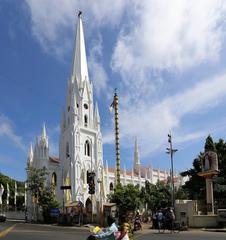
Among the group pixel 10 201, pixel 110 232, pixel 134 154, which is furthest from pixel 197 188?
pixel 134 154

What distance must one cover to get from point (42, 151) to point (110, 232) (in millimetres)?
75967

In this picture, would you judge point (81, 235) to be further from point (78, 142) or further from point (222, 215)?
point (78, 142)

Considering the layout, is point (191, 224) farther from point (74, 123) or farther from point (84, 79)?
point (84, 79)

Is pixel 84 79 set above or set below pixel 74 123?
above

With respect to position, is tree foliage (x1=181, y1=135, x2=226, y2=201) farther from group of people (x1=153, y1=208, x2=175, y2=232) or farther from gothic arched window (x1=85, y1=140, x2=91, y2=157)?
gothic arched window (x1=85, y1=140, x2=91, y2=157)

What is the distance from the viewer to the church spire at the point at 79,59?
86125mm

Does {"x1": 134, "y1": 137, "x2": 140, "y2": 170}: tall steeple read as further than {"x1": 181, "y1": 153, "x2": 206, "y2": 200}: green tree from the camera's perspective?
Yes

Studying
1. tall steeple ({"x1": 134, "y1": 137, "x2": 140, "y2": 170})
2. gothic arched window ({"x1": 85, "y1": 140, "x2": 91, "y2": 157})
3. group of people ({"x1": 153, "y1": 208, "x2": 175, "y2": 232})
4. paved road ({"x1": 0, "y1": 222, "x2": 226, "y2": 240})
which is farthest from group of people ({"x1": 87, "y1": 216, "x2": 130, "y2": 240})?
tall steeple ({"x1": 134, "y1": 137, "x2": 140, "y2": 170})

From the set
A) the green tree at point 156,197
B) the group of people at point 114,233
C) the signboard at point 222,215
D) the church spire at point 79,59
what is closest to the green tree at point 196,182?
the green tree at point 156,197

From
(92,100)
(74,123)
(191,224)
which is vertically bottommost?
(191,224)

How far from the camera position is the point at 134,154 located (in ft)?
443

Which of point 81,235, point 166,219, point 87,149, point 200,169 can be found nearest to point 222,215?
point 166,219

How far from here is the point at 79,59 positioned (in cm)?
8638

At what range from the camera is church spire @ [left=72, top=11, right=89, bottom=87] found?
8612 cm
